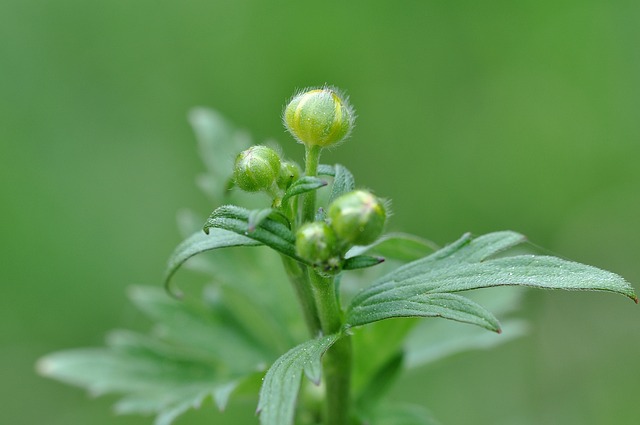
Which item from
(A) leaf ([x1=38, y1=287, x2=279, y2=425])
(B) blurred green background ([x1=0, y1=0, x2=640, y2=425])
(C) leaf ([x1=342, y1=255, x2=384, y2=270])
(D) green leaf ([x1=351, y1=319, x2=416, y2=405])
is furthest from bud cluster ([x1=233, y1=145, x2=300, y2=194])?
(B) blurred green background ([x1=0, y1=0, x2=640, y2=425])

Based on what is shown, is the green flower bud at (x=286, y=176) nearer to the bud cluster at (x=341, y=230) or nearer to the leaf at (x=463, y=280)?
the bud cluster at (x=341, y=230)

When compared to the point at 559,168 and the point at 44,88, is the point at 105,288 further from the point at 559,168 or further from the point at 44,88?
the point at 559,168

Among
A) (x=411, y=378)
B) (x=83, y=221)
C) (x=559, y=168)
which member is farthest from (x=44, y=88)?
(x=559, y=168)

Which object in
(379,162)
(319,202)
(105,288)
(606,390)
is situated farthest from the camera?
(379,162)

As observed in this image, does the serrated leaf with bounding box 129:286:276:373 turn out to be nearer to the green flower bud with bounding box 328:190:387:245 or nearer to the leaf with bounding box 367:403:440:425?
the leaf with bounding box 367:403:440:425

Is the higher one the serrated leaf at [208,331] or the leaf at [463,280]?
the serrated leaf at [208,331]

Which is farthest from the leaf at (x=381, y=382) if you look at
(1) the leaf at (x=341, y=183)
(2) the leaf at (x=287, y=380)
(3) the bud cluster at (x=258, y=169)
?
(3) the bud cluster at (x=258, y=169)
